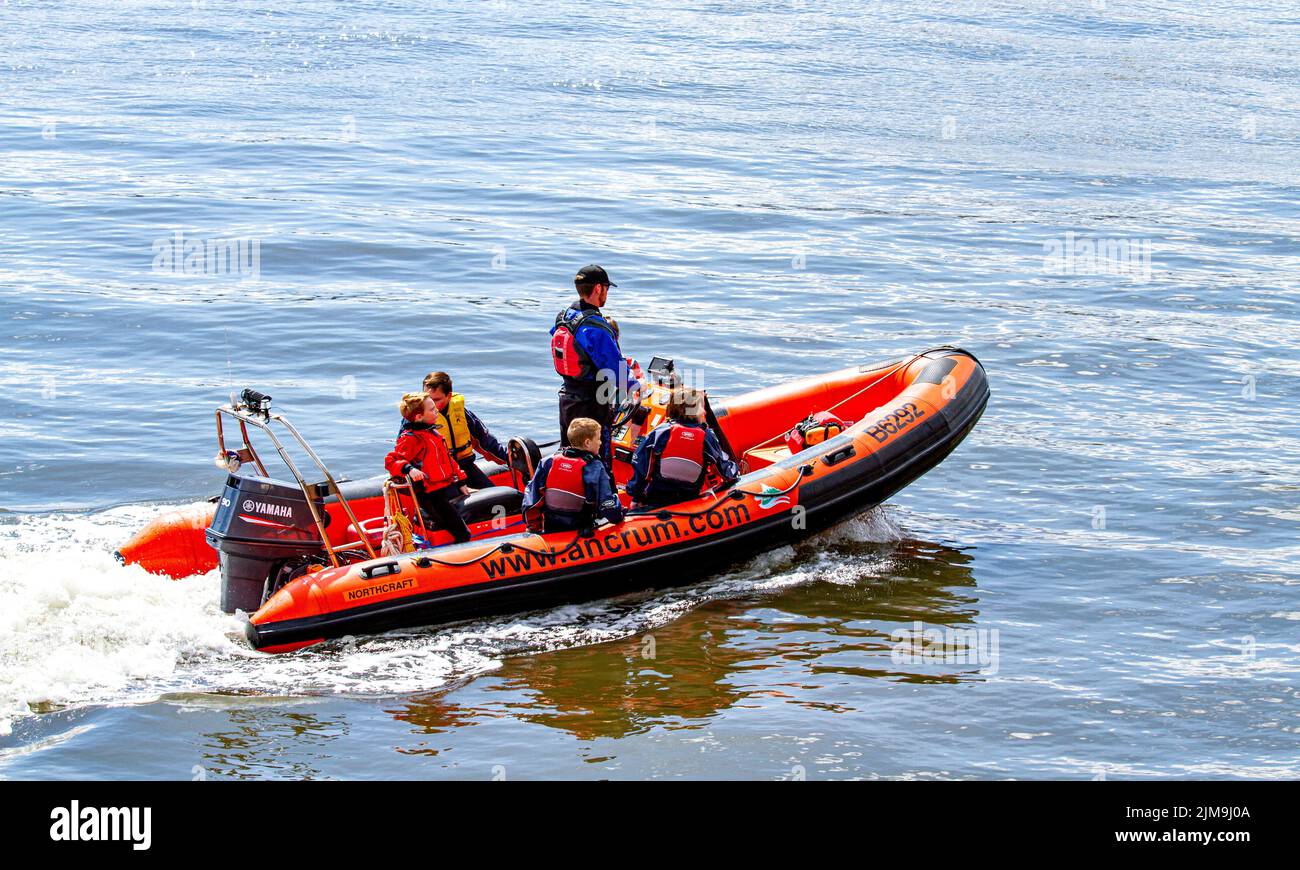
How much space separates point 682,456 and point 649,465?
8.0 inches

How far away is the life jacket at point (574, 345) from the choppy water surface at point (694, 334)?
1316 millimetres

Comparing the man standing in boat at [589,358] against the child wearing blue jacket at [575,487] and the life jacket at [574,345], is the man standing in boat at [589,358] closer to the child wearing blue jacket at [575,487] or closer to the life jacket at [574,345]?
the life jacket at [574,345]

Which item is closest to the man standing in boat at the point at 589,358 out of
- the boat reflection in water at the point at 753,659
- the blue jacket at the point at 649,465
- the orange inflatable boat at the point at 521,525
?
the blue jacket at the point at 649,465

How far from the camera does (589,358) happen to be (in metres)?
8.13

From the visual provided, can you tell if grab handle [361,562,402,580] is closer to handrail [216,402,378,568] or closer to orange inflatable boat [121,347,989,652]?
orange inflatable boat [121,347,989,652]

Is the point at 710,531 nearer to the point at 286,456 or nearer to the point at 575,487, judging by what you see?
the point at 575,487

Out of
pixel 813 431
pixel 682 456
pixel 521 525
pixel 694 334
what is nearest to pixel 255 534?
pixel 521 525

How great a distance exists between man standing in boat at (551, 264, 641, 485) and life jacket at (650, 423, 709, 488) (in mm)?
311

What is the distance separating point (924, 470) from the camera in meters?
8.88

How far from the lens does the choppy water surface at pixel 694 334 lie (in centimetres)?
678

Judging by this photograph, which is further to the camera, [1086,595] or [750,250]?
[750,250]
